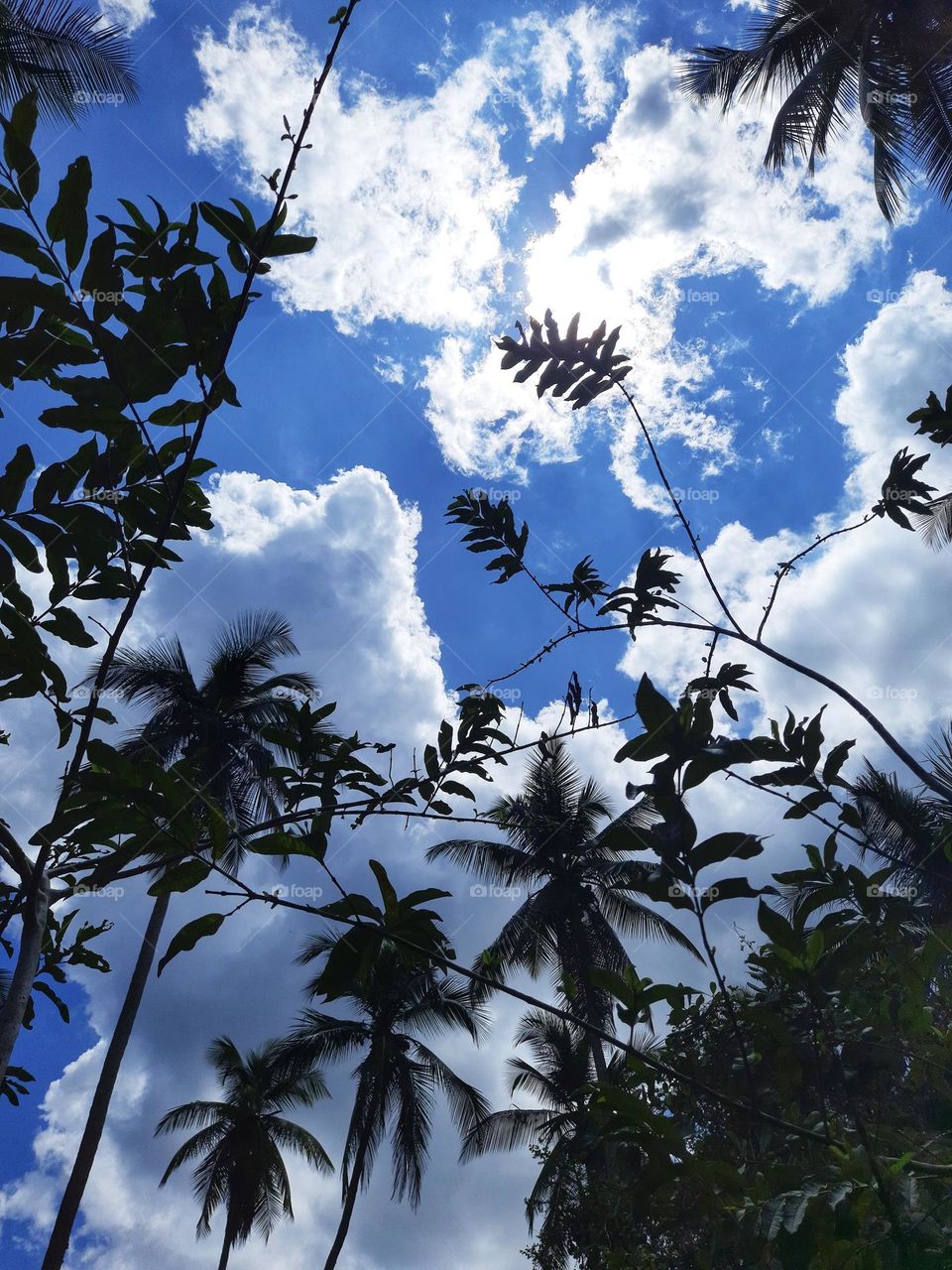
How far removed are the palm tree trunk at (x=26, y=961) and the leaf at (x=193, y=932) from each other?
0.41 meters

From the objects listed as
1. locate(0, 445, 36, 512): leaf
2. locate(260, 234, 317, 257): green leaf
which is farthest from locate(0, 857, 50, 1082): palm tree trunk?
locate(260, 234, 317, 257): green leaf

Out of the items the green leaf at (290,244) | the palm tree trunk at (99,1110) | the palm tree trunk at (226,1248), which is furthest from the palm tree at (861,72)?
the palm tree trunk at (226,1248)

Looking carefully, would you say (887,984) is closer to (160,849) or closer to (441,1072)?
(160,849)

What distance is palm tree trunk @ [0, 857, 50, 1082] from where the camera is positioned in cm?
126

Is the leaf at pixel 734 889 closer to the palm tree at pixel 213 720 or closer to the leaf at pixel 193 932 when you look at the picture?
the leaf at pixel 193 932

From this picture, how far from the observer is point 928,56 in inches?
370

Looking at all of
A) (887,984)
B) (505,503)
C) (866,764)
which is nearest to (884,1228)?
(887,984)

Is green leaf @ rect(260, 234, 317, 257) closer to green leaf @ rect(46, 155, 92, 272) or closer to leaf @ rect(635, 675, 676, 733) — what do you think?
green leaf @ rect(46, 155, 92, 272)

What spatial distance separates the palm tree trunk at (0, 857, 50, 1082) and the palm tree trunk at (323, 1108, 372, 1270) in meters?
15.5

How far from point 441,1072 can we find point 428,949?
18207mm

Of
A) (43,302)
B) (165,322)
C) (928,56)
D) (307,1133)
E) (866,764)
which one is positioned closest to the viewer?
(43,302)

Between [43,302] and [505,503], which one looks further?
[505,503]

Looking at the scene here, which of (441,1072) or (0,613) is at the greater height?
(441,1072)

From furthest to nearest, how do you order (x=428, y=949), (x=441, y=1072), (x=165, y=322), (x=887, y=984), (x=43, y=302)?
(x=441, y=1072), (x=887, y=984), (x=165, y=322), (x=43, y=302), (x=428, y=949)
